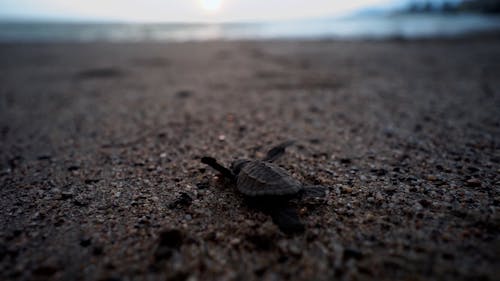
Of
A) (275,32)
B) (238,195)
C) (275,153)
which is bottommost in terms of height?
(238,195)

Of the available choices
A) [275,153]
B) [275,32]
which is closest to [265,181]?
[275,153]

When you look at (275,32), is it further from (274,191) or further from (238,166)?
(274,191)

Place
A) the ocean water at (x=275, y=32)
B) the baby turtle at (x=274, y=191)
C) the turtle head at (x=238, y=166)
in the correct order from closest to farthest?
the baby turtle at (x=274, y=191) → the turtle head at (x=238, y=166) → the ocean water at (x=275, y=32)

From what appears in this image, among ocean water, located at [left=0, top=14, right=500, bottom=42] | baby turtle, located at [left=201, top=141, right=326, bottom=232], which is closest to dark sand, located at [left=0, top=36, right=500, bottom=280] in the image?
baby turtle, located at [left=201, top=141, right=326, bottom=232]

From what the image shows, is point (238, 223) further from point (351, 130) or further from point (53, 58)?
point (53, 58)

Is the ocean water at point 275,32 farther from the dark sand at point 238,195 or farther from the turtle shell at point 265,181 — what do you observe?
the turtle shell at point 265,181

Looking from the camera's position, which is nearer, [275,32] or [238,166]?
[238,166]

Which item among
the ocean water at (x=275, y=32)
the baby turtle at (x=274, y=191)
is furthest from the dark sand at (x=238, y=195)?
the ocean water at (x=275, y=32)

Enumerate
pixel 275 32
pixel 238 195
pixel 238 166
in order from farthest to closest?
pixel 275 32 → pixel 238 166 → pixel 238 195
